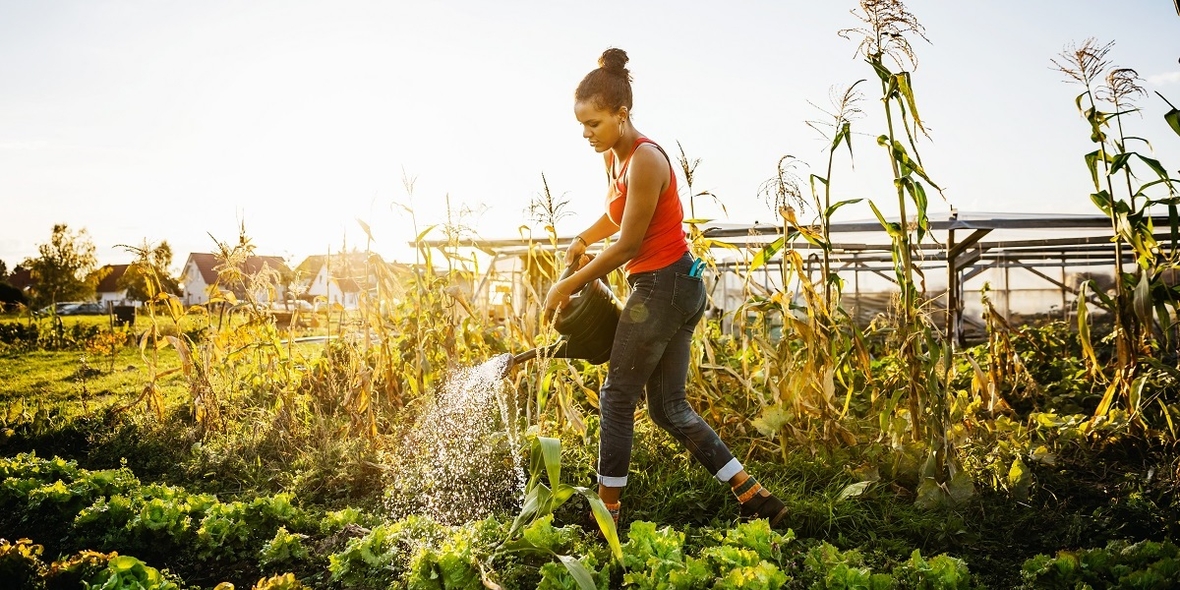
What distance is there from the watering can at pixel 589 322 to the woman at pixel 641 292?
0.06 metres

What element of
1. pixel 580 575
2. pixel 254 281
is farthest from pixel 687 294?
pixel 254 281

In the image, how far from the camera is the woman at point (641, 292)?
7.48 ft

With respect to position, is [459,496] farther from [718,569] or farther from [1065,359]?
[1065,359]

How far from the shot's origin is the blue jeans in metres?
2.37

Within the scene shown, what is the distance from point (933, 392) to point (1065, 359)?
2639mm

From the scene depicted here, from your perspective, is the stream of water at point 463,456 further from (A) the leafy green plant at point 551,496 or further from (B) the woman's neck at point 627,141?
(B) the woman's neck at point 627,141

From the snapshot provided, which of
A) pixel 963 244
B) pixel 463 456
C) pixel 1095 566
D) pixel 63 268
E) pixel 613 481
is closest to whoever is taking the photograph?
pixel 1095 566

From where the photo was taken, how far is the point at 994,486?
9.60 feet

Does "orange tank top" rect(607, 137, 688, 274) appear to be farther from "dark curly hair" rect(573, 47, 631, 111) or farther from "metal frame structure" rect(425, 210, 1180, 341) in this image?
"metal frame structure" rect(425, 210, 1180, 341)

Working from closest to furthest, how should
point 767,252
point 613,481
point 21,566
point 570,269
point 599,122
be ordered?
point 21,566
point 599,122
point 613,481
point 570,269
point 767,252

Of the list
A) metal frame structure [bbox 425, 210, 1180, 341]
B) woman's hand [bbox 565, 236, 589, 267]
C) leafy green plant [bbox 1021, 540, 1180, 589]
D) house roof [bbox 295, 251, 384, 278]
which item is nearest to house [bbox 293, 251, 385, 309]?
house roof [bbox 295, 251, 384, 278]

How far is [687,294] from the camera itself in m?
2.39

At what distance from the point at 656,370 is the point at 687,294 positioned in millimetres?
295

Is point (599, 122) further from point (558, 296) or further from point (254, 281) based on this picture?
point (254, 281)
